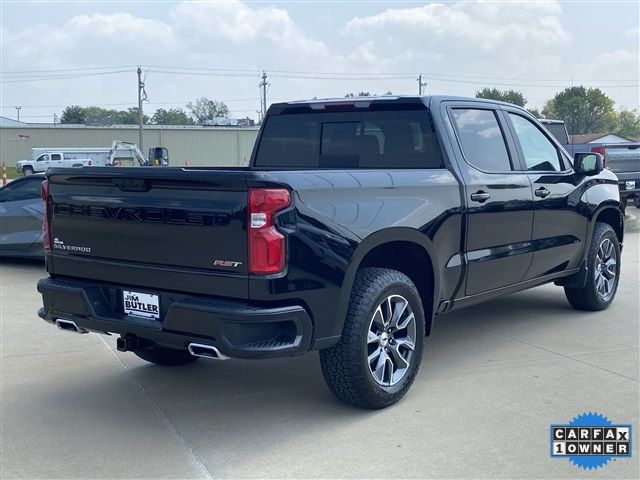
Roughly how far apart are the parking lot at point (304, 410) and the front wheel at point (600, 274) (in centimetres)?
46

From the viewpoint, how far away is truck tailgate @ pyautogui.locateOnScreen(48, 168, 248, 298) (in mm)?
4035

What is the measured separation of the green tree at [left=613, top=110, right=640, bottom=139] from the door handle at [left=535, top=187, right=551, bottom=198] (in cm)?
8562

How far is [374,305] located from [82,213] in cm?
186

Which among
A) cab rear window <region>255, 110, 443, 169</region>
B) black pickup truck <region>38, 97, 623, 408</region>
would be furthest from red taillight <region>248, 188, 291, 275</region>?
cab rear window <region>255, 110, 443, 169</region>

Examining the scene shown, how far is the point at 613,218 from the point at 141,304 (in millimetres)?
5094

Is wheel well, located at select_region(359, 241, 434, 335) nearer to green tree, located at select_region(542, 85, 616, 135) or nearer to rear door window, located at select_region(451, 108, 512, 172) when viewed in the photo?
rear door window, located at select_region(451, 108, 512, 172)

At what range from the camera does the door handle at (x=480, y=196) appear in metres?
5.43

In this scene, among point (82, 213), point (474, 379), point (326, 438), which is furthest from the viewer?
point (474, 379)

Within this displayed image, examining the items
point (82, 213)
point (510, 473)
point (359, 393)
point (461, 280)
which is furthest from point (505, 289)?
point (82, 213)

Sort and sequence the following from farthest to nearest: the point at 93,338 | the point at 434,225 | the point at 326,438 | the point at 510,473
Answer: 1. the point at 93,338
2. the point at 434,225
3. the point at 326,438
4. the point at 510,473

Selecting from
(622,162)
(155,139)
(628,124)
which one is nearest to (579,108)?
(628,124)

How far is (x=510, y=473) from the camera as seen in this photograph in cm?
386

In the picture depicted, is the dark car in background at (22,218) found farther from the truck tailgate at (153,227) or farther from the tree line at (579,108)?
the tree line at (579,108)

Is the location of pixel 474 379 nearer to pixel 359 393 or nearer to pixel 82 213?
pixel 359 393
